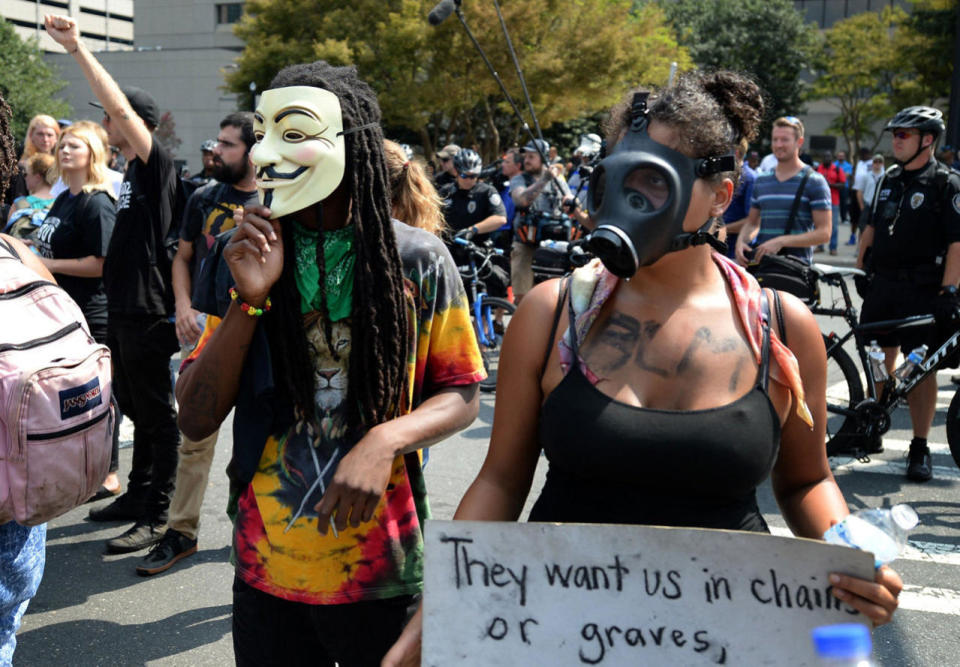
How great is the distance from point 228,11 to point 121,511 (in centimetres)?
6155

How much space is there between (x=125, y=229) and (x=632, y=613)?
3.83m

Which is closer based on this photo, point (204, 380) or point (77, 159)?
point (204, 380)

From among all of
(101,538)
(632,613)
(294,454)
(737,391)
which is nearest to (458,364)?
(294,454)

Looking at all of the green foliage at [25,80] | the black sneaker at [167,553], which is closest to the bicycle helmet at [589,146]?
the black sneaker at [167,553]

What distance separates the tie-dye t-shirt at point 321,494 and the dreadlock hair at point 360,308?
36 mm

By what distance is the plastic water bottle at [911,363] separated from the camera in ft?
19.0

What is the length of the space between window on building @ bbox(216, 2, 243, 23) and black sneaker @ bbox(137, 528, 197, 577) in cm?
6158

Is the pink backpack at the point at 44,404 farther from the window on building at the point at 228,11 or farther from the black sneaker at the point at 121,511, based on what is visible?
the window on building at the point at 228,11

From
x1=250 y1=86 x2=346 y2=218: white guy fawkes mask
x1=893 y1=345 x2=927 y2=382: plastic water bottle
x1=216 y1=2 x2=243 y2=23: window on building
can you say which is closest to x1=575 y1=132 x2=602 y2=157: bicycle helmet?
x1=893 y1=345 x2=927 y2=382: plastic water bottle

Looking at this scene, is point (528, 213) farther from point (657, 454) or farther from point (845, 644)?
point (845, 644)

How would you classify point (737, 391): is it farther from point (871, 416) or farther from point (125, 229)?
point (871, 416)

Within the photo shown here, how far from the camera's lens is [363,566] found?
2.09 meters

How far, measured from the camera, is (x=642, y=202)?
169 cm

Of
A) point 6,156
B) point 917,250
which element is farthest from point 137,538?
point 917,250
